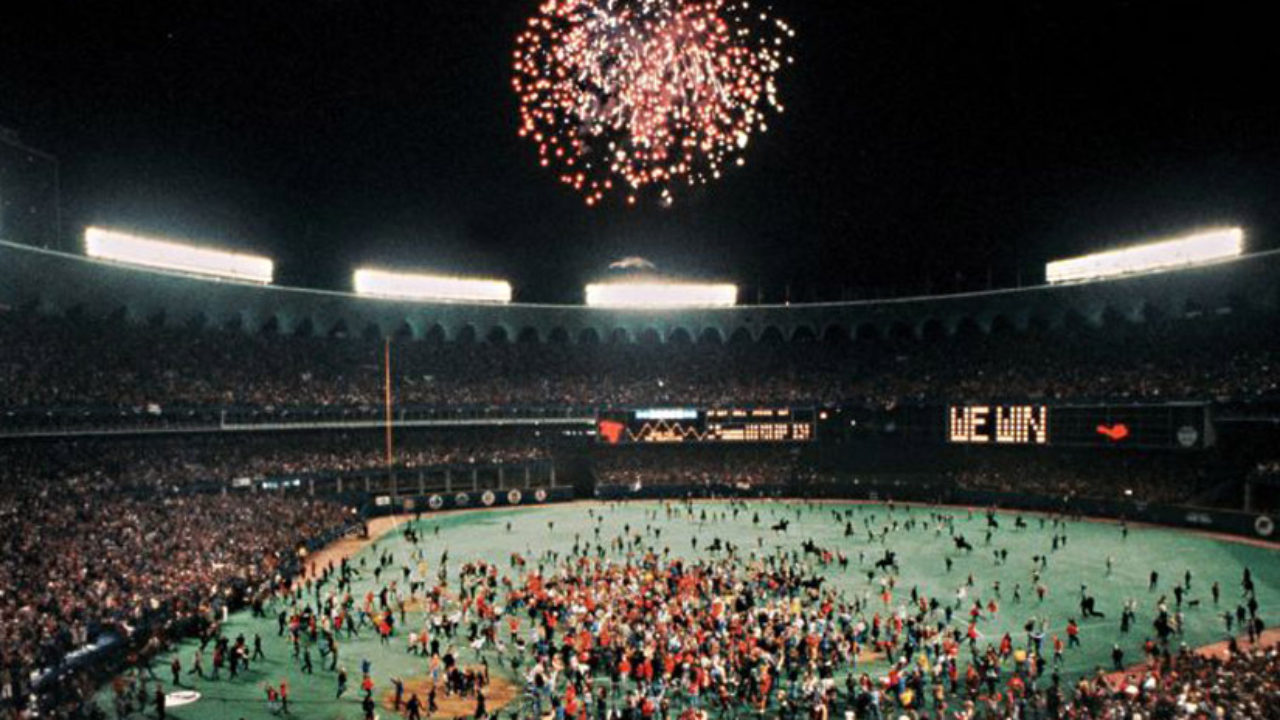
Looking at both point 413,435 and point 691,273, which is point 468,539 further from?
point 691,273

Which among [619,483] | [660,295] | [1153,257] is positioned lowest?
[619,483]

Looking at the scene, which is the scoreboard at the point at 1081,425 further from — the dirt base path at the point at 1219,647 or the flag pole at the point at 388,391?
the flag pole at the point at 388,391

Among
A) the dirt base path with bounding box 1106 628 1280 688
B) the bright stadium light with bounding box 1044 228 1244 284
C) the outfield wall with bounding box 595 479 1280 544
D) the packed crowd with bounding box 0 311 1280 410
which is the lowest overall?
the outfield wall with bounding box 595 479 1280 544

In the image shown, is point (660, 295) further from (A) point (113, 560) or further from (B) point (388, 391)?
(A) point (113, 560)

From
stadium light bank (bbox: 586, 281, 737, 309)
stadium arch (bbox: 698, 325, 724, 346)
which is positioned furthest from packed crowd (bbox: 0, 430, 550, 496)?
stadium arch (bbox: 698, 325, 724, 346)

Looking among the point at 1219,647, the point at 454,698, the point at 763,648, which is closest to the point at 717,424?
the point at 1219,647

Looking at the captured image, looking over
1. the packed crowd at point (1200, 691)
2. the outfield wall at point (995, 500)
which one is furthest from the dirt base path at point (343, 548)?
the packed crowd at point (1200, 691)

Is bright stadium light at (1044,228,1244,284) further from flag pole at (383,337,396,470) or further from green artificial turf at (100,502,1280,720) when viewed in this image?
flag pole at (383,337,396,470)
